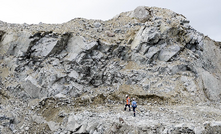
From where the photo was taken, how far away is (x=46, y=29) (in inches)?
810

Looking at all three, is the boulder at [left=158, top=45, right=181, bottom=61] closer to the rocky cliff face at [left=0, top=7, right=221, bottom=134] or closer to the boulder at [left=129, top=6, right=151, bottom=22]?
the rocky cliff face at [left=0, top=7, right=221, bottom=134]

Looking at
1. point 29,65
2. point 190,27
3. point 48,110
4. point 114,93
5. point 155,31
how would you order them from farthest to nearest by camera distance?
point 190,27, point 155,31, point 29,65, point 114,93, point 48,110

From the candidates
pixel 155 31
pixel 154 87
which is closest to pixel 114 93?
pixel 154 87

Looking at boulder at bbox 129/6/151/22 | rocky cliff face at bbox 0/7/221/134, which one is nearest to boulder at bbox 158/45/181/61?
rocky cliff face at bbox 0/7/221/134

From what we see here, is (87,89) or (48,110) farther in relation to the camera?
(87,89)

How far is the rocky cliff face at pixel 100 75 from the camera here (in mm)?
13758

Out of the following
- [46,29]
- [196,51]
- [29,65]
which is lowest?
[29,65]

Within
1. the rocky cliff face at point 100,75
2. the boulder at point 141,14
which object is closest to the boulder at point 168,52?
the rocky cliff face at point 100,75

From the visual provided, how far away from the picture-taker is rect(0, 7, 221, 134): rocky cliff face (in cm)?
1376

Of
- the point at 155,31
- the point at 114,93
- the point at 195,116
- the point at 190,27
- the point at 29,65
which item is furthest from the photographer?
the point at 190,27

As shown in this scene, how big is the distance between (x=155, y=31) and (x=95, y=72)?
886 centimetres

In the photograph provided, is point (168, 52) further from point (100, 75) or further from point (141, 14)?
point (141, 14)

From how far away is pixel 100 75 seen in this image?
18.6 metres

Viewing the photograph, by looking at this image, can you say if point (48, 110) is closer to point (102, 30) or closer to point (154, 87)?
point (154, 87)
